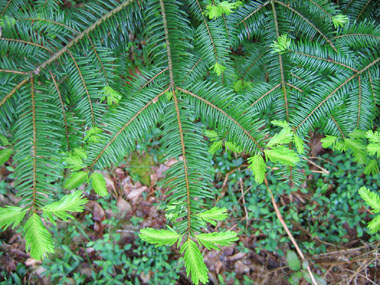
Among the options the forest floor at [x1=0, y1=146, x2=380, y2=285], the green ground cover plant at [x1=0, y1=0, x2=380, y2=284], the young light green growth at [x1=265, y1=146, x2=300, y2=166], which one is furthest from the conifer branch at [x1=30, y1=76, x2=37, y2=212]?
the forest floor at [x1=0, y1=146, x2=380, y2=285]

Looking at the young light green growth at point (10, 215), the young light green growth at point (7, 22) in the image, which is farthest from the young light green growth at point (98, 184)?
the young light green growth at point (7, 22)

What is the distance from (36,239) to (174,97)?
0.72 meters

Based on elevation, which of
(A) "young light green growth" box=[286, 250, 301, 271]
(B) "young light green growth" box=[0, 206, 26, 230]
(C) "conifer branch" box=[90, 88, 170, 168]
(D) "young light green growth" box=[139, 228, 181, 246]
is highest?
(C) "conifer branch" box=[90, 88, 170, 168]

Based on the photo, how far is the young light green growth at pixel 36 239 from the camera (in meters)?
0.79

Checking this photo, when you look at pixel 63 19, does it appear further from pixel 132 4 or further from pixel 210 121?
pixel 210 121

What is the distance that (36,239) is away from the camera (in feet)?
2.63

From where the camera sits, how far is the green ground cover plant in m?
0.91

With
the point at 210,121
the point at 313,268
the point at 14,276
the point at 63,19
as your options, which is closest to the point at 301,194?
the point at 313,268

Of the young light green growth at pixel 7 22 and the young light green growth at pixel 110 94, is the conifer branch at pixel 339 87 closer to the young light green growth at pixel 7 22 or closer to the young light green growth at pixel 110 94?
the young light green growth at pixel 110 94

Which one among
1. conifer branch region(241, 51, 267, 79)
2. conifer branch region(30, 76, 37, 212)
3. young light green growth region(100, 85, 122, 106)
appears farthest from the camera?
conifer branch region(241, 51, 267, 79)

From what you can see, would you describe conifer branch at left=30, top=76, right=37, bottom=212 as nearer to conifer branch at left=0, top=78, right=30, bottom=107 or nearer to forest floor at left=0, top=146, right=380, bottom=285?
conifer branch at left=0, top=78, right=30, bottom=107

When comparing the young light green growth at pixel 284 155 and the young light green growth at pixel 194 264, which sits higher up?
the young light green growth at pixel 284 155

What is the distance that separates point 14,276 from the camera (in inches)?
86.8

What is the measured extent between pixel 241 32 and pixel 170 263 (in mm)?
1998
